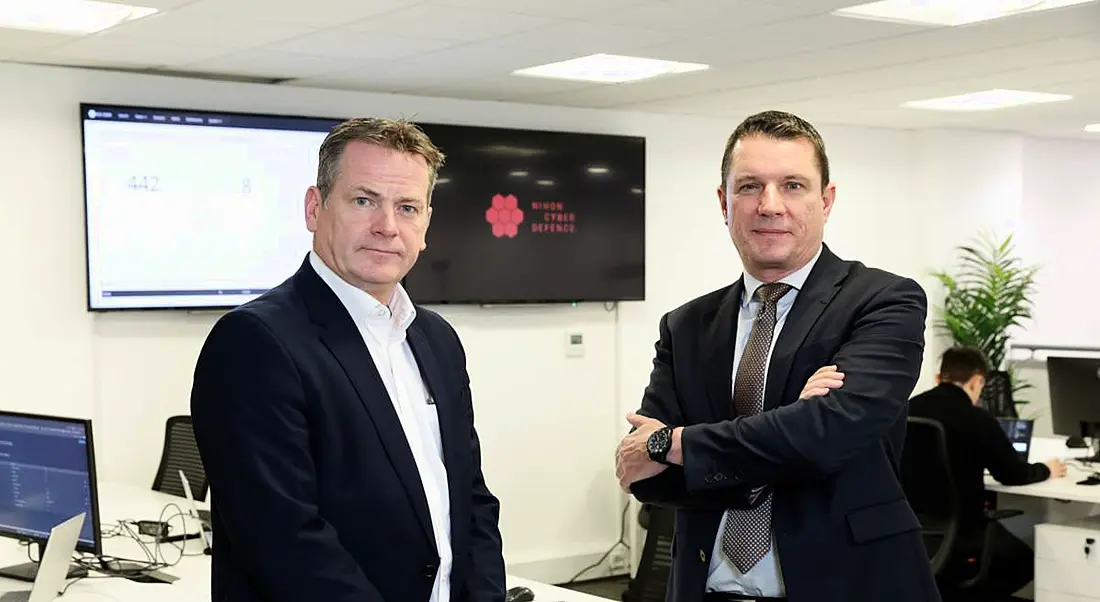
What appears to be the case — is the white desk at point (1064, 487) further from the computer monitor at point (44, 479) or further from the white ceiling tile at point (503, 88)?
the computer monitor at point (44, 479)

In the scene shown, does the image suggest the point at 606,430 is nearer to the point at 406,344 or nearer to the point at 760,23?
the point at 760,23

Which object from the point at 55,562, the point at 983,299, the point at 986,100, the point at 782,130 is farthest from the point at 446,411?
the point at 983,299

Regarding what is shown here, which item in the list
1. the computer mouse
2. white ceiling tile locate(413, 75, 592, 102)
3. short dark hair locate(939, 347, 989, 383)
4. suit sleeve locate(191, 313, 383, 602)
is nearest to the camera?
suit sleeve locate(191, 313, 383, 602)

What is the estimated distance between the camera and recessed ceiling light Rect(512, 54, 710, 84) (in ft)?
20.6

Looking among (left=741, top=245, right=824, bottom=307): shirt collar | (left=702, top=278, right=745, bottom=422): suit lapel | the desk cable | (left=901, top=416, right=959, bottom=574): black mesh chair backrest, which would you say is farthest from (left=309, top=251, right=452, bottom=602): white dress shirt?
(left=901, top=416, right=959, bottom=574): black mesh chair backrest

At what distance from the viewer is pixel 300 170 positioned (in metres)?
6.59

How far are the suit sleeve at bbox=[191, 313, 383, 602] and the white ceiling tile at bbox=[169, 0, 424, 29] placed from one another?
9.44ft

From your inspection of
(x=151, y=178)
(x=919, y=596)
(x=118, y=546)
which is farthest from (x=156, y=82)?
(x=919, y=596)

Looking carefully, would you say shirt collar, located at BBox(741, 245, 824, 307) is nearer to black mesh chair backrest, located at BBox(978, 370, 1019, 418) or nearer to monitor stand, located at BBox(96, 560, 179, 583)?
monitor stand, located at BBox(96, 560, 179, 583)

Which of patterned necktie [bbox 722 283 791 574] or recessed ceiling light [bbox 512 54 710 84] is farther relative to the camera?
recessed ceiling light [bbox 512 54 710 84]

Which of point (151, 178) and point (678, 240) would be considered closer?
point (151, 178)

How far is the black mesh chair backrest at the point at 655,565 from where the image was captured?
415cm

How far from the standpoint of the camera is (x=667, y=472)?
8.05 ft

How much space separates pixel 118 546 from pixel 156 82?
2.82 m
